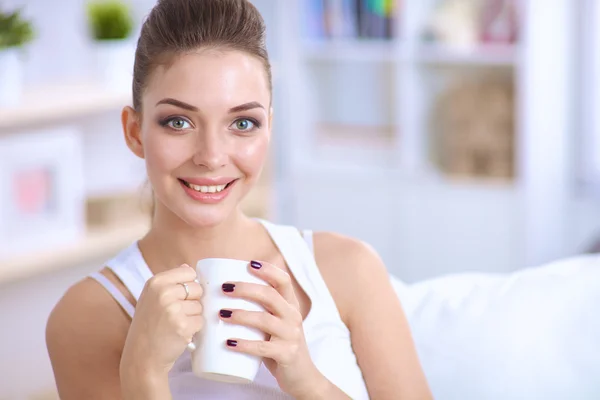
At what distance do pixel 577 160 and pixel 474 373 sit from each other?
8.32ft

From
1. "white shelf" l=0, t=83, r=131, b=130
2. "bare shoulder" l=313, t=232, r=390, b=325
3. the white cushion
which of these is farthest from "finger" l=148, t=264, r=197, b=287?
Answer: "white shelf" l=0, t=83, r=131, b=130

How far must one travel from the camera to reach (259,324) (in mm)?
1134

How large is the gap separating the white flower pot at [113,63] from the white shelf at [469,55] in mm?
1351

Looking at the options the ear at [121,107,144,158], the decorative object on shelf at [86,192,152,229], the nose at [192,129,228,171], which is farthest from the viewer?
the decorative object on shelf at [86,192,152,229]

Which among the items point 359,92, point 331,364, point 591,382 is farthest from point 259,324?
point 359,92

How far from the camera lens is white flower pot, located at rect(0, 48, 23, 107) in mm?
2895

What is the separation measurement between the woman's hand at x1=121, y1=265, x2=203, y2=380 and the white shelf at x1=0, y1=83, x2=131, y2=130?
1802 mm

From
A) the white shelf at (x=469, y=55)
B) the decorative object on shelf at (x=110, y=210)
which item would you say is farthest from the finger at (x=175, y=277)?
the white shelf at (x=469, y=55)

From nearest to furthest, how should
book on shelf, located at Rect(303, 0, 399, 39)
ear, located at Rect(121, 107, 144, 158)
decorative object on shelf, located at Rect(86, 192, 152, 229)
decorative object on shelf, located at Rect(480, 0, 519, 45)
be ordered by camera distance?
1. ear, located at Rect(121, 107, 144, 158)
2. decorative object on shelf, located at Rect(86, 192, 152, 229)
3. decorative object on shelf, located at Rect(480, 0, 519, 45)
4. book on shelf, located at Rect(303, 0, 399, 39)

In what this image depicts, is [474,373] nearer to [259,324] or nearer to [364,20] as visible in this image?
[259,324]

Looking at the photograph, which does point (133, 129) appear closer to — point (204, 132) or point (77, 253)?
point (204, 132)

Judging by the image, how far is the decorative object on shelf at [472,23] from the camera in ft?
12.9

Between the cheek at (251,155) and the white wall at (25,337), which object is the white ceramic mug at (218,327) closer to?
the cheek at (251,155)

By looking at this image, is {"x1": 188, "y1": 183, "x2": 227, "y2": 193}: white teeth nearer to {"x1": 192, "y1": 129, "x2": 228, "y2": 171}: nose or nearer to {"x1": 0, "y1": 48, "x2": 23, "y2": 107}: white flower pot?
{"x1": 192, "y1": 129, "x2": 228, "y2": 171}: nose
